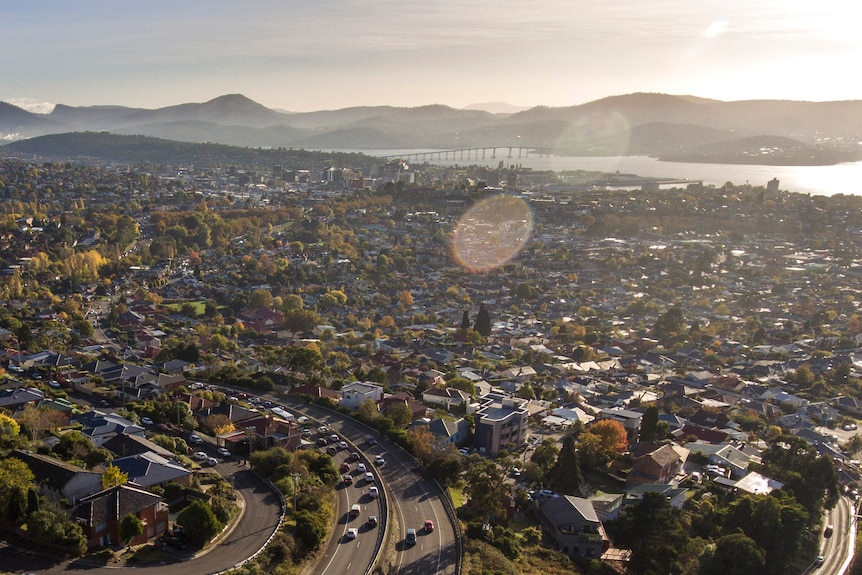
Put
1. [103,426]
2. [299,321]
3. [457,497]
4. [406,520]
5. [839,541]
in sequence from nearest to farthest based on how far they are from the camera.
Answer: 1. [406,520]
2. [457,497]
3. [103,426]
4. [839,541]
5. [299,321]

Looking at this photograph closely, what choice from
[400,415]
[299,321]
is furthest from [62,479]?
[299,321]

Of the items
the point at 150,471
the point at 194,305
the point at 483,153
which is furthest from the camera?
the point at 483,153

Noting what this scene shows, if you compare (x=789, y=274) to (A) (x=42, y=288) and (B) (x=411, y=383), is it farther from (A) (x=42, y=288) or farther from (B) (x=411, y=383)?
(A) (x=42, y=288)

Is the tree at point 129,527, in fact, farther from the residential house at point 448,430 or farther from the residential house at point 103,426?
the residential house at point 448,430

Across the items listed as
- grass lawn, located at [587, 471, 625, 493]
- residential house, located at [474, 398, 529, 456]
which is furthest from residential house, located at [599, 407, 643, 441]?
residential house, located at [474, 398, 529, 456]

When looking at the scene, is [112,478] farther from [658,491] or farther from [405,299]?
[405,299]

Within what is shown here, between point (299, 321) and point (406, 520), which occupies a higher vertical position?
point (406, 520)

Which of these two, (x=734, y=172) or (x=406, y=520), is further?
(x=734, y=172)

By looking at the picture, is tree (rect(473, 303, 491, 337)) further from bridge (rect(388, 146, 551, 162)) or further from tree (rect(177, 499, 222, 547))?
bridge (rect(388, 146, 551, 162))
